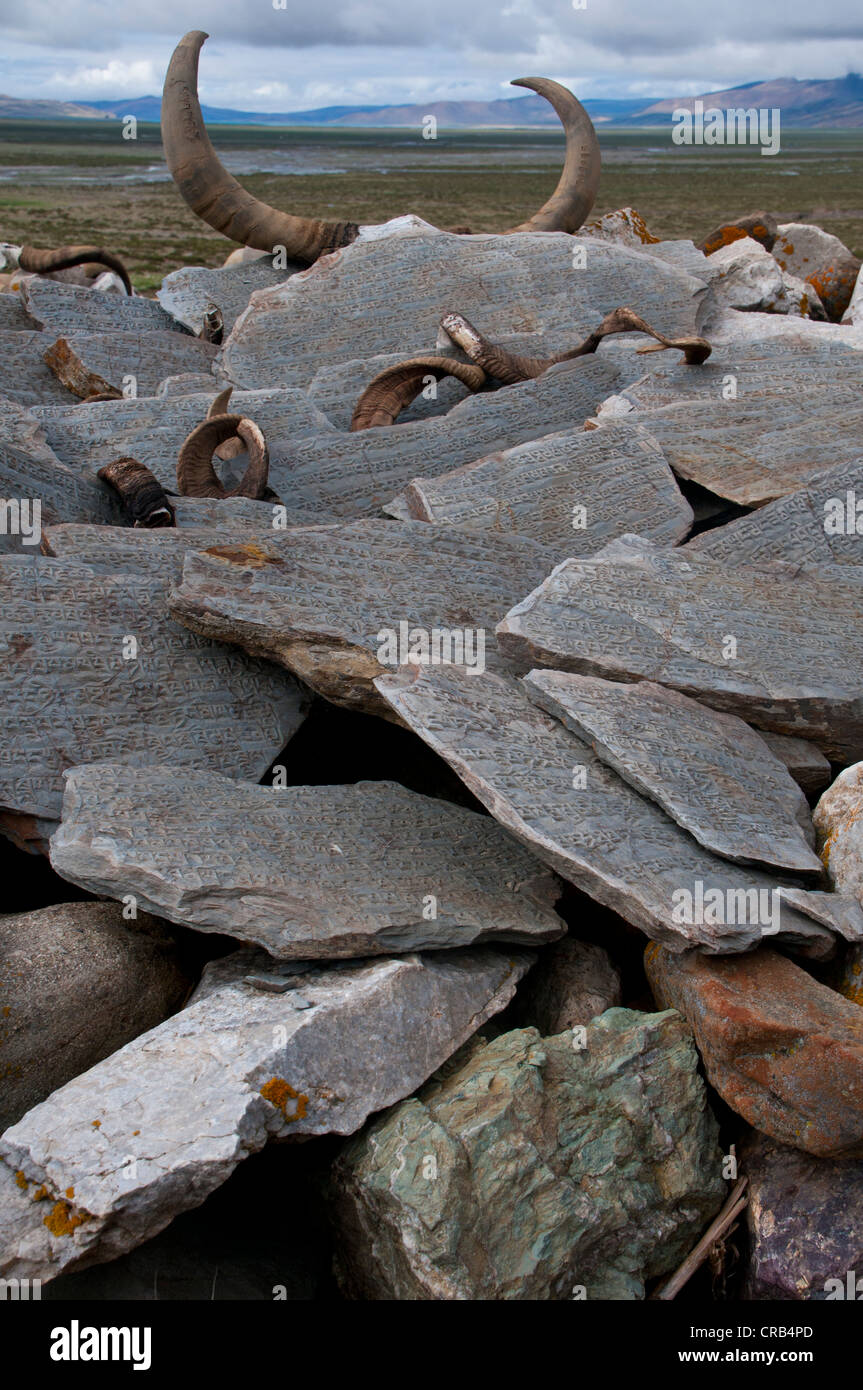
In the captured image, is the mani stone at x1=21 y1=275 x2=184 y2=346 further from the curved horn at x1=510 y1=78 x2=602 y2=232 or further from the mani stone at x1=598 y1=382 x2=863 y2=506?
the mani stone at x1=598 y1=382 x2=863 y2=506

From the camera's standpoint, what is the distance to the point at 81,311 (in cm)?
916

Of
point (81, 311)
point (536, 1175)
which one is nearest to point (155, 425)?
point (81, 311)

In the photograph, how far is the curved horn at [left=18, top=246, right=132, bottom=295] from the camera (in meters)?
10.0

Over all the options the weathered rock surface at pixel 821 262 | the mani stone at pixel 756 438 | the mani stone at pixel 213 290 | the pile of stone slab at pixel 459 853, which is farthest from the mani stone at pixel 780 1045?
the weathered rock surface at pixel 821 262

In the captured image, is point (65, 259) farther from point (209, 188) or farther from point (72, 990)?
point (72, 990)

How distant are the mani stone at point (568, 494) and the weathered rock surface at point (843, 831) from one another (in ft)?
6.98

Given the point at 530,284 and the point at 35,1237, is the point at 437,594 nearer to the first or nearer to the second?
the point at 35,1237

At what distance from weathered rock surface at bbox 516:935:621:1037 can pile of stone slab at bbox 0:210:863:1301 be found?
1 centimetres

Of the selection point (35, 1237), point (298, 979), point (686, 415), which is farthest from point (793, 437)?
point (35, 1237)

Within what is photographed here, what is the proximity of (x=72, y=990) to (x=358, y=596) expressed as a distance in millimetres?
2154

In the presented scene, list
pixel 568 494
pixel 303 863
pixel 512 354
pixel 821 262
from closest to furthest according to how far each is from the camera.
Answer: pixel 303 863 < pixel 568 494 < pixel 512 354 < pixel 821 262

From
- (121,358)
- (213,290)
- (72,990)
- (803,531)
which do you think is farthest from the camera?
(213,290)

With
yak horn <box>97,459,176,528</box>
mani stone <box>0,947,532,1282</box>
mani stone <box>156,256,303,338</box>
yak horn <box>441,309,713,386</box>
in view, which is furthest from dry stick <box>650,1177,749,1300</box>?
mani stone <box>156,256,303,338</box>

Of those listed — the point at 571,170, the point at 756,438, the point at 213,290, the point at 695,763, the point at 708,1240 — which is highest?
the point at 571,170
